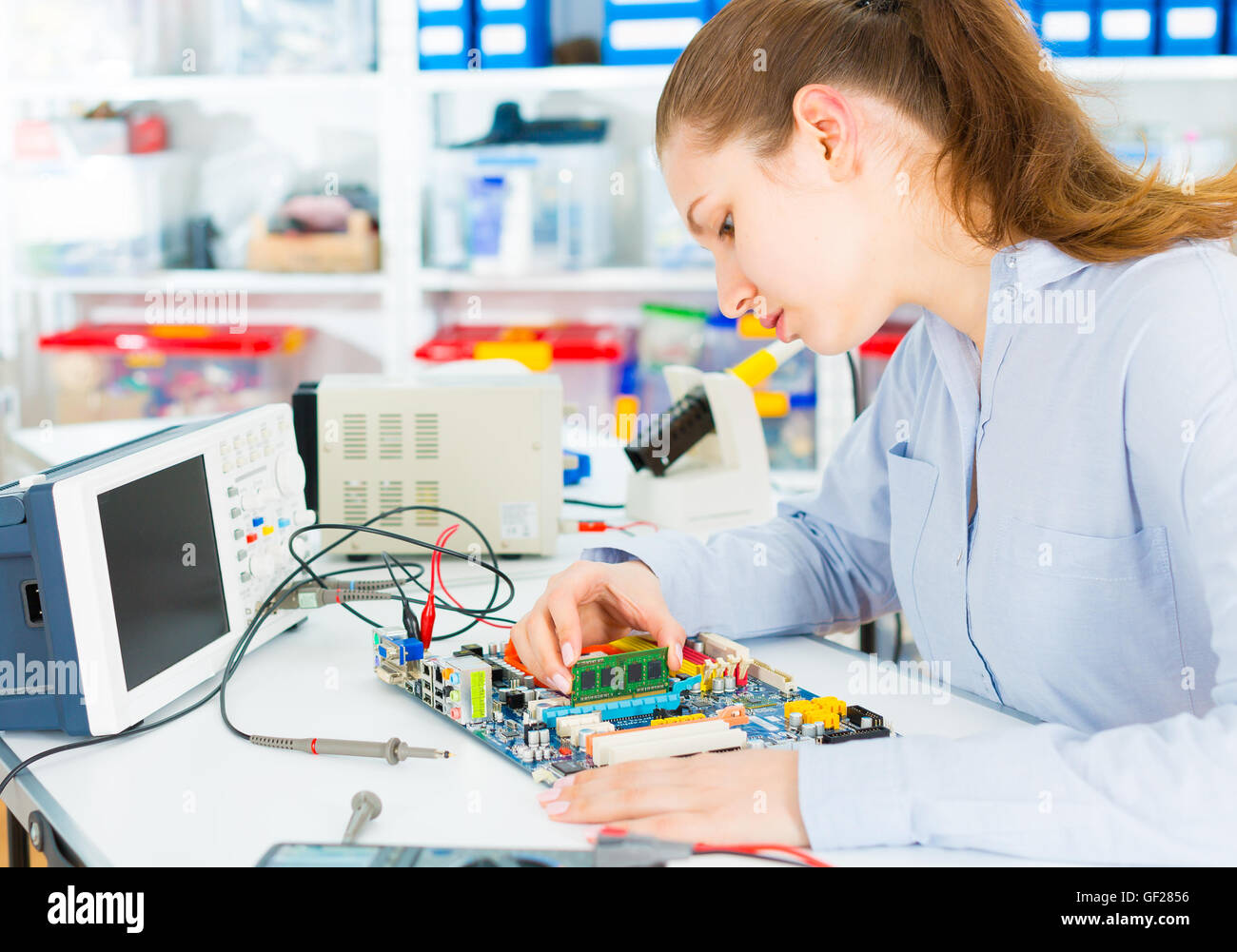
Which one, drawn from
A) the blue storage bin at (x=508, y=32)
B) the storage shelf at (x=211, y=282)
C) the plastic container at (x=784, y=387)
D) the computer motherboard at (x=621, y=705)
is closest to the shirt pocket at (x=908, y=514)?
the computer motherboard at (x=621, y=705)

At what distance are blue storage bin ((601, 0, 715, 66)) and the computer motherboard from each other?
1.86 meters

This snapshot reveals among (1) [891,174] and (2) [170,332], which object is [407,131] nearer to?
(2) [170,332]

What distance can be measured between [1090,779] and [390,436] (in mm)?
942

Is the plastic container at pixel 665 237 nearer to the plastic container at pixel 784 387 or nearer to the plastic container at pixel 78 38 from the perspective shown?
the plastic container at pixel 784 387

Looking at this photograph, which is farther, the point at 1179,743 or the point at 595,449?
the point at 595,449

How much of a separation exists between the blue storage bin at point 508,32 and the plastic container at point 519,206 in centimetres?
19

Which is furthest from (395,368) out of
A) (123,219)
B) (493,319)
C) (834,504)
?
(834,504)

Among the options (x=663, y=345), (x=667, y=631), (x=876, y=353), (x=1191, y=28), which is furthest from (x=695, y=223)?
(x=1191, y=28)

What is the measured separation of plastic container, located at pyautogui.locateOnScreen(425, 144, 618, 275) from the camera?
271 centimetres

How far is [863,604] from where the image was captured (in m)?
1.24

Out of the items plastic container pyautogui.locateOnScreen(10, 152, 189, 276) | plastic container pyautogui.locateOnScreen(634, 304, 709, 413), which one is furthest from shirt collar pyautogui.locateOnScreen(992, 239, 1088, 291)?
plastic container pyautogui.locateOnScreen(10, 152, 189, 276)

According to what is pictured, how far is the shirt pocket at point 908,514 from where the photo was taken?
1.10m

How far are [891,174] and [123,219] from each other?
2414mm

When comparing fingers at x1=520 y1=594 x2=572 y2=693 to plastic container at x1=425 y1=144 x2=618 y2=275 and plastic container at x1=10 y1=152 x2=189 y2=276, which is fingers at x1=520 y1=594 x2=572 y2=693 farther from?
plastic container at x1=10 y1=152 x2=189 y2=276
